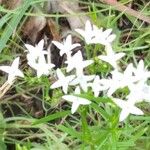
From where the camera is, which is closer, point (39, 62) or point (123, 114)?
point (123, 114)

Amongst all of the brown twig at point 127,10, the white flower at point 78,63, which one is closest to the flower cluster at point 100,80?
the white flower at point 78,63

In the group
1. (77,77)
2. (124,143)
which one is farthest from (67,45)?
(124,143)

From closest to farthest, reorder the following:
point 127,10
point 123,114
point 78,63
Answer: point 123,114, point 78,63, point 127,10

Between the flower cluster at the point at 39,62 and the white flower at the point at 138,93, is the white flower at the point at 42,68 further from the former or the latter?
the white flower at the point at 138,93

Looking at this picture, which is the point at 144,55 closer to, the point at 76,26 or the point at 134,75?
the point at 76,26

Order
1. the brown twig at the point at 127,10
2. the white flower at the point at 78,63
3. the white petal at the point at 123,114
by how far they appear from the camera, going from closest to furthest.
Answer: the white petal at the point at 123,114
the white flower at the point at 78,63
the brown twig at the point at 127,10

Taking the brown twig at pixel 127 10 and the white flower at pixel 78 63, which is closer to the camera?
the white flower at pixel 78 63

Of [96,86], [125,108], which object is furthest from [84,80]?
[125,108]

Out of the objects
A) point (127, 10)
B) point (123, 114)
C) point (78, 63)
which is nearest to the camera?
point (123, 114)

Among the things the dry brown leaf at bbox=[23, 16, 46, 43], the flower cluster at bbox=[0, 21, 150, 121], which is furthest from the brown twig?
the flower cluster at bbox=[0, 21, 150, 121]

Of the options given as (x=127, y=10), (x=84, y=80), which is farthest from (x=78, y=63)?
(x=127, y=10)

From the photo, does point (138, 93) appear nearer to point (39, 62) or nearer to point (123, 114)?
point (123, 114)
